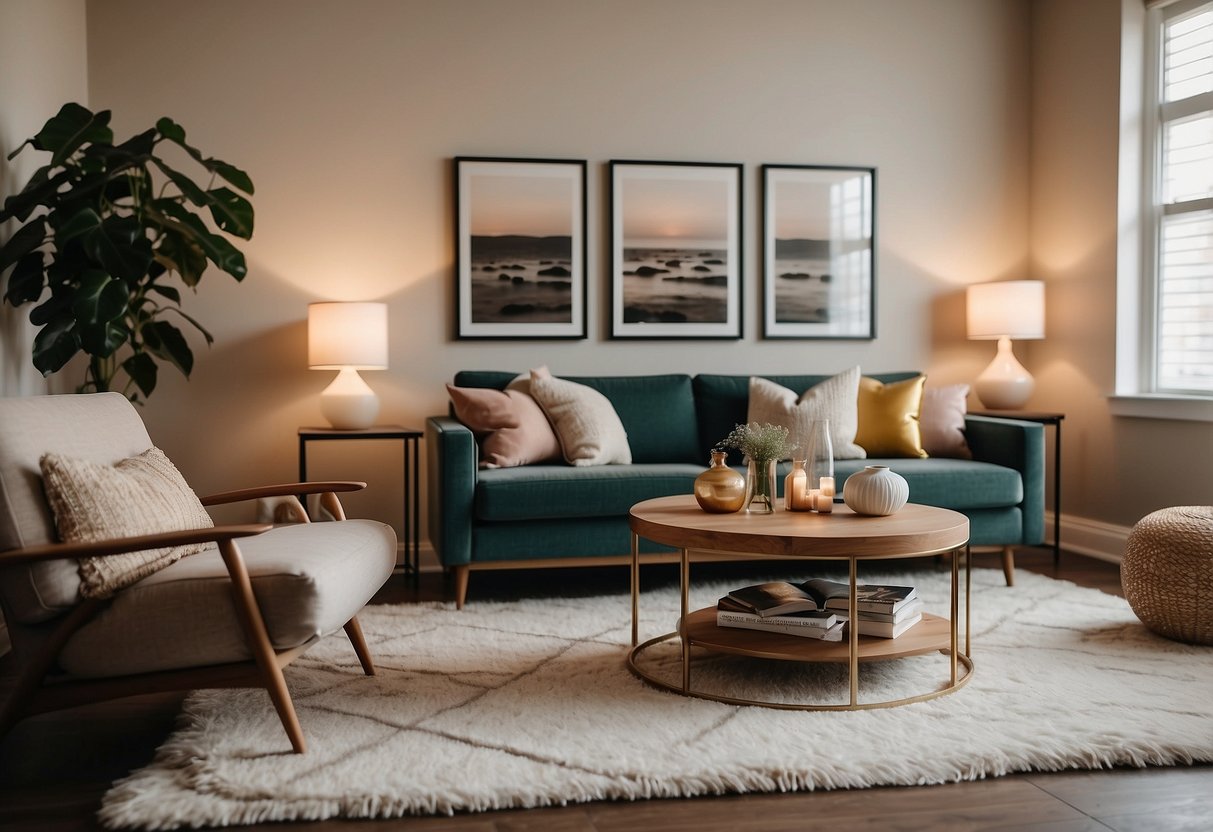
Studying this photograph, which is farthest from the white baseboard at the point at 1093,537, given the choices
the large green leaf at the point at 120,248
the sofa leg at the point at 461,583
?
the large green leaf at the point at 120,248

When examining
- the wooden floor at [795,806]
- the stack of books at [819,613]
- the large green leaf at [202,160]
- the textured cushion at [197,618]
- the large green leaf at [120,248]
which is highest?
the large green leaf at [202,160]

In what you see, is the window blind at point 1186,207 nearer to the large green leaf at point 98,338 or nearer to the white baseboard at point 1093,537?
the white baseboard at point 1093,537

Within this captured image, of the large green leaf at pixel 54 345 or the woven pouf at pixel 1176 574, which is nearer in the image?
the woven pouf at pixel 1176 574

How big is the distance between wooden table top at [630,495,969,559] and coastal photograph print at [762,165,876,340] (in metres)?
2.35

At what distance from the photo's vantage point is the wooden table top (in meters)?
2.58

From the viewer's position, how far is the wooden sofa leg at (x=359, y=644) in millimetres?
2912

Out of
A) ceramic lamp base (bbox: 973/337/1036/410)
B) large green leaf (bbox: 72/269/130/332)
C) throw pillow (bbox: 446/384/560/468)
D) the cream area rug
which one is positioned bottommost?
the cream area rug

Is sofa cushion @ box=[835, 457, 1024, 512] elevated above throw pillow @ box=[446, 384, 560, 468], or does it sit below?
below

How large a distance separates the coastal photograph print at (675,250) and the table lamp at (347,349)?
1199 millimetres

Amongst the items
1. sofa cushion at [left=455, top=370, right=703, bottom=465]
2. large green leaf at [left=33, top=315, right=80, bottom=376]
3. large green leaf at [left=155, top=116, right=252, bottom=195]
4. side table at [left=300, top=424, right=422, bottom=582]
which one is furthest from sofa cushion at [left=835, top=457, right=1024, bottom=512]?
large green leaf at [left=33, top=315, right=80, bottom=376]

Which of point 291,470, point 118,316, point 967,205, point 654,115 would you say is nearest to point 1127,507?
point 967,205

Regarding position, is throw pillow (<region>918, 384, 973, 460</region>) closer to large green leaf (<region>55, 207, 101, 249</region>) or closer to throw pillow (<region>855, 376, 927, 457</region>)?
throw pillow (<region>855, 376, 927, 457</region>)

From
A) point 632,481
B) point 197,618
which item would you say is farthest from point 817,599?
point 197,618

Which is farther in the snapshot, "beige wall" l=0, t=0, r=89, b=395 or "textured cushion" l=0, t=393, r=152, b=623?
"beige wall" l=0, t=0, r=89, b=395
